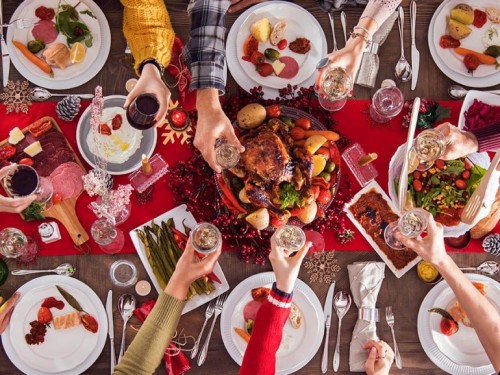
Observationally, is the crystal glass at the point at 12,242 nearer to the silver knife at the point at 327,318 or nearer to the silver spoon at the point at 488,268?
the silver knife at the point at 327,318

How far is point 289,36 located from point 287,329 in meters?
1.29

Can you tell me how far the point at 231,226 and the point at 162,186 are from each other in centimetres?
37

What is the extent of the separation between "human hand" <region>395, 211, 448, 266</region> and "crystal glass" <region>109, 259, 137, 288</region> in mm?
1139

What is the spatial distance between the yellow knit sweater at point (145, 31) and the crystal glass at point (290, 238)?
836 millimetres

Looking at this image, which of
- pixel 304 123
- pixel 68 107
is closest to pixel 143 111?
pixel 68 107

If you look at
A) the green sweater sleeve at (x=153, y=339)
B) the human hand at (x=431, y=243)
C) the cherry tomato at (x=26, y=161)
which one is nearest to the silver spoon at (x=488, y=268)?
the human hand at (x=431, y=243)

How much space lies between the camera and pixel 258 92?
238 cm

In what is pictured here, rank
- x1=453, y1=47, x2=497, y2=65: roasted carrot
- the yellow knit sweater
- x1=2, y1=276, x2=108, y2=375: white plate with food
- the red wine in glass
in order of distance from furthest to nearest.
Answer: x1=453, y1=47, x2=497, y2=65: roasted carrot
x1=2, y1=276, x2=108, y2=375: white plate with food
the yellow knit sweater
the red wine in glass

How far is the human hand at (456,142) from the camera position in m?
2.27

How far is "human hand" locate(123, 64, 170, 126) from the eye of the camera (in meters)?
2.16

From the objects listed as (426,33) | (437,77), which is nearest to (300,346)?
(437,77)

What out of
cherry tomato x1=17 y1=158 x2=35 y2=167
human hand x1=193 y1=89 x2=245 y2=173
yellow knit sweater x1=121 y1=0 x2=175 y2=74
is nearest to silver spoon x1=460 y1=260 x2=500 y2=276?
human hand x1=193 y1=89 x2=245 y2=173

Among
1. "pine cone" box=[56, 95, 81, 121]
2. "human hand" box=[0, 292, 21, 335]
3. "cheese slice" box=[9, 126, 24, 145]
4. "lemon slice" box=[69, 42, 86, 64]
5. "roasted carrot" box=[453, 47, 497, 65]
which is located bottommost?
"human hand" box=[0, 292, 21, 335]

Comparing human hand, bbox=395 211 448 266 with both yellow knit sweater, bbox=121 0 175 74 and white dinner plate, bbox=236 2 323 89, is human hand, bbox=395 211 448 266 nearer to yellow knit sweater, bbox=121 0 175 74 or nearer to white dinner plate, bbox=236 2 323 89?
white dinner plate, bbox=236 2 323 89
